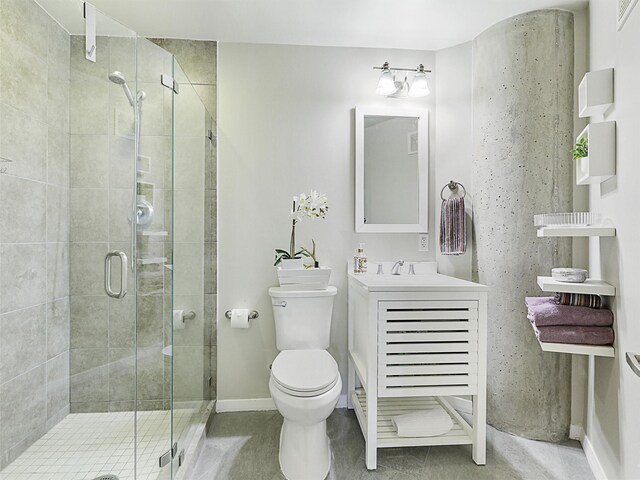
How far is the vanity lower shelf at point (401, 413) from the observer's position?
1.89 metres

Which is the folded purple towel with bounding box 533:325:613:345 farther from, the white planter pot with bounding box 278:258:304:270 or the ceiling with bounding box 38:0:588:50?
the ceiling with bounding box 38:0:588:50

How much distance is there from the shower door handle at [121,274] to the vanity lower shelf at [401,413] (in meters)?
1.35

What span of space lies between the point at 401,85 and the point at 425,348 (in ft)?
5.23

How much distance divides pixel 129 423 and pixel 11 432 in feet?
1.29

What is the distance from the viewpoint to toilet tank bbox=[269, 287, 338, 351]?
86.6 inches

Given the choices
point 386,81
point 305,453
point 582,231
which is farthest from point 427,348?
point 386,81

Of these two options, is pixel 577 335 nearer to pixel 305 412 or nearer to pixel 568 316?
pixel 568 316

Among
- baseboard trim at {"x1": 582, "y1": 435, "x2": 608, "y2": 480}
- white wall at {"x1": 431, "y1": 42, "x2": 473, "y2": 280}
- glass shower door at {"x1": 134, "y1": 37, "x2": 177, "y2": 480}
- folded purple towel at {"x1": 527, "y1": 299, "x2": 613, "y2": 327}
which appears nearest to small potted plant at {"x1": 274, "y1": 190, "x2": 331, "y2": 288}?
glass shower door at {"x1": 134, "y1": 37, "x2": 177, "y2": 480}

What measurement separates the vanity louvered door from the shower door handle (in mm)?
1108

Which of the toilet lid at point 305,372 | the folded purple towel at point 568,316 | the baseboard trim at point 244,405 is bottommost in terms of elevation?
the baseboard trim at point 244,405

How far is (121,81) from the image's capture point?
1.55 m

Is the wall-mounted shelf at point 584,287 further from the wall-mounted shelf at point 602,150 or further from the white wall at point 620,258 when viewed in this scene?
the wall-mounted shelf at point 602,150

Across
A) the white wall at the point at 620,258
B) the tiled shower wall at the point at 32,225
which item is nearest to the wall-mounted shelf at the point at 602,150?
the white wall at the point at 620,258

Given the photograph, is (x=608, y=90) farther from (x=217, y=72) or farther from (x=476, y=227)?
(x=217, y=72)
